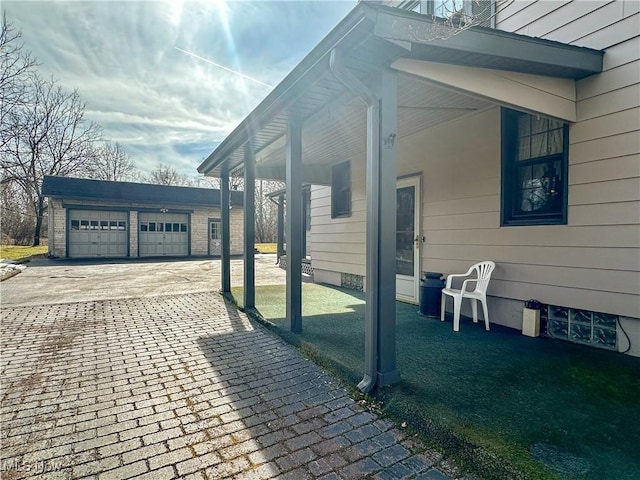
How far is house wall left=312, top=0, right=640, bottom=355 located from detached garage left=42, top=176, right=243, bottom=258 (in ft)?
46.2

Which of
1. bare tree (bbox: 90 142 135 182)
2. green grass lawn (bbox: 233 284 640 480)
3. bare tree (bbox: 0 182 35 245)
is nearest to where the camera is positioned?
green grass lawn (bbox: 233 284 640 480)

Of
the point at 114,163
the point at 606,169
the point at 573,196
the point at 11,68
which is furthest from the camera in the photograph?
the point at 114,163

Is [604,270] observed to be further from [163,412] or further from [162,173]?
[162,173]

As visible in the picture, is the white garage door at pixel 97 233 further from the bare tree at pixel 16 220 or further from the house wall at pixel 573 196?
the house wall at pixel 573 196

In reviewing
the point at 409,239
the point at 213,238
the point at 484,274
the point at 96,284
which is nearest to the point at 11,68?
the point at 96,284

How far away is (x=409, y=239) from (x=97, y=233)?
1473 centimetres

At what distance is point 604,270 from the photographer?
323 centimetres

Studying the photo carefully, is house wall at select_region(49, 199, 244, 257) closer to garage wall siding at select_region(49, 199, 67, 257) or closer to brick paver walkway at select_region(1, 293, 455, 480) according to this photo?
garage wall siding at select_region(49, 199, 67, 257)

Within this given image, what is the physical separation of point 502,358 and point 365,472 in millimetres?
2017

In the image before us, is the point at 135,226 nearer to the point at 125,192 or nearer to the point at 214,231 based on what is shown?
the point at 125,192

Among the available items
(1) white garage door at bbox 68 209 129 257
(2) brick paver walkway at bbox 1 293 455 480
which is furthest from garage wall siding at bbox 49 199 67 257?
(2) brick paver walkway at bbox 1 293 455 480

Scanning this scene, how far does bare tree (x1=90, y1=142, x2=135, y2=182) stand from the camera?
26880mm

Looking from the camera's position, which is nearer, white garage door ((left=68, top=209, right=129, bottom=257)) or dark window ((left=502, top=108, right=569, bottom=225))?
dark window ((left=502, top=108, right=569, bottom=225))

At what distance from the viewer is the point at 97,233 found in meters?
15.0
